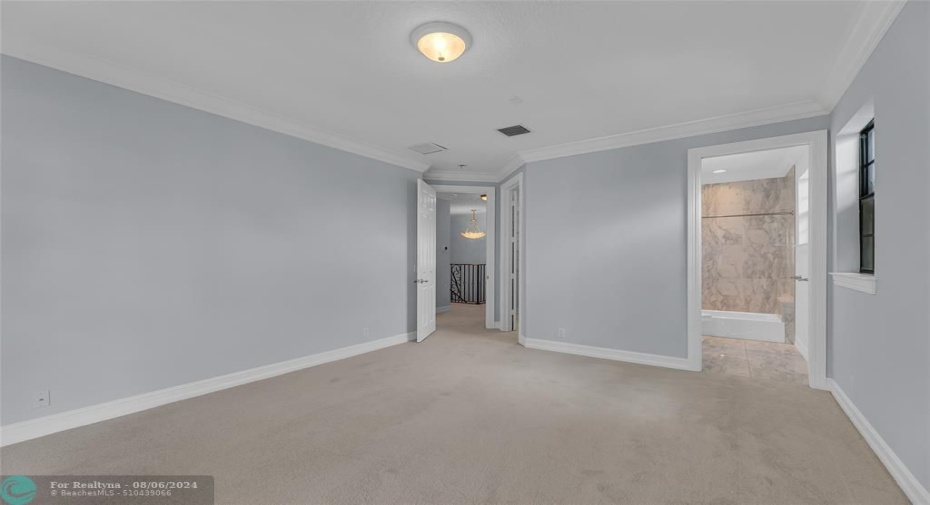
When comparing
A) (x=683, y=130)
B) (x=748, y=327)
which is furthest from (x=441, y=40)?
(x=748, y=327)

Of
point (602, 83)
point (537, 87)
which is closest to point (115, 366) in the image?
point (537, 87)

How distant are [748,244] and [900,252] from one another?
16.9 feet

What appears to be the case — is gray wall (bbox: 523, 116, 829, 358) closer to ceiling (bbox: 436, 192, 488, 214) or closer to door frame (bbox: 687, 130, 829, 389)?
door frame (bbox: 687, 130, 829, 389)

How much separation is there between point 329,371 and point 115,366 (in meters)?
1.69

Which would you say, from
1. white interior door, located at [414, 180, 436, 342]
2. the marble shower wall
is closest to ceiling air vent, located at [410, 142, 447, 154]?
white interior door, located at [414, 180, 436, 342]

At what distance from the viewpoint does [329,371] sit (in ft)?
13.1

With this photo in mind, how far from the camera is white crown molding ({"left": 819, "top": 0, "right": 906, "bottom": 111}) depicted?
6.79 ft

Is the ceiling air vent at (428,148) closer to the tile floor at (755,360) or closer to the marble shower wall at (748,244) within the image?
the tile floor at (755,360)

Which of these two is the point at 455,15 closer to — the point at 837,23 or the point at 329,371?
the point at 837,23

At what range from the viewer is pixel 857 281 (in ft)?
8.65

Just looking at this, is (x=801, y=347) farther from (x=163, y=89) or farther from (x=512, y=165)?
(x=163, y=89)

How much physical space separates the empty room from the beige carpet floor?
0.02 metres

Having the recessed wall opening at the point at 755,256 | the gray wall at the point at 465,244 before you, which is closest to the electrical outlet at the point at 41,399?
the recessed wall opening at the point at 755,256

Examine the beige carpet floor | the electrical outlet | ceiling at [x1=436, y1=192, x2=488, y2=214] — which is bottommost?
the beige carpet floor
